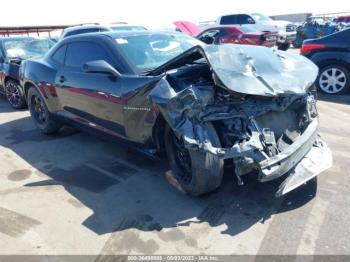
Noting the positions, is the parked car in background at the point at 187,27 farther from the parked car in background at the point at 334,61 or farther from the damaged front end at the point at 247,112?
the damaged front end at the point at 247,112

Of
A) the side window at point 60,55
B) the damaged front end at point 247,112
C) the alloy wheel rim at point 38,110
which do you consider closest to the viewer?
the damaged front end at point 247,112

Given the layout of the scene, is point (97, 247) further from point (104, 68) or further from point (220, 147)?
point (104, 68)

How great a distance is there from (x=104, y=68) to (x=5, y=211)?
175cm

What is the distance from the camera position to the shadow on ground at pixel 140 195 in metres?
3.14

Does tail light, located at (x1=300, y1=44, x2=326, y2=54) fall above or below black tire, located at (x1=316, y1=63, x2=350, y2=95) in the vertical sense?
above

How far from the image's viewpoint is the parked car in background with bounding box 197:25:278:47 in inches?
536

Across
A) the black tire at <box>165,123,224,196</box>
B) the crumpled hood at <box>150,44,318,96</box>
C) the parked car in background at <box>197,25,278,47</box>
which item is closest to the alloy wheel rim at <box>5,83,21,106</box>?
the crumpled hood at <box>150,44,318,96</box>

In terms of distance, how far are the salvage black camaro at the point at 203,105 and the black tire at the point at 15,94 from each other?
333cm

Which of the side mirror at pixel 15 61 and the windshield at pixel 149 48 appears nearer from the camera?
the windshield at pixel 149 48

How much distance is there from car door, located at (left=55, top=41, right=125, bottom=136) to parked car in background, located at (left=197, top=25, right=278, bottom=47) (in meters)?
9.41

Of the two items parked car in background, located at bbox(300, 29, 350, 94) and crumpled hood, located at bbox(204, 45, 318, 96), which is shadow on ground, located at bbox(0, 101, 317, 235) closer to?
crumpled hood, located at bbox(204, 45, 318, 96)

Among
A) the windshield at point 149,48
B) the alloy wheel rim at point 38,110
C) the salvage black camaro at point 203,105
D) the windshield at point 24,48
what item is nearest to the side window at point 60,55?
the salvage black camaro at point 203,105

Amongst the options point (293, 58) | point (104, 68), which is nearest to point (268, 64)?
point (293, 58)

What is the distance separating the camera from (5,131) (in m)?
6.19
